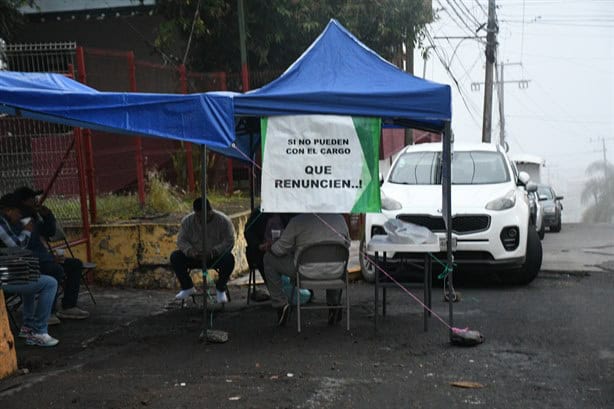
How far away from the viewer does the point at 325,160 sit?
6.87m

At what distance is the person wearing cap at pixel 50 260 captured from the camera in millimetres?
7484

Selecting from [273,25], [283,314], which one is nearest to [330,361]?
[283,314]

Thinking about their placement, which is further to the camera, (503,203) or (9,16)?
(9,16)

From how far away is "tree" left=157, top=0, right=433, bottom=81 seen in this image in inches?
597

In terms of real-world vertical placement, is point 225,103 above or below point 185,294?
above

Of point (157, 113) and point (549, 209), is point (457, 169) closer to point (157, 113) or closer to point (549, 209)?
point (157, 113)

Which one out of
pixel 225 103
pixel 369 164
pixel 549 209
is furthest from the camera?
pixel 549 209

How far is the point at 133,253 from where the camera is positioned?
33.3 ft

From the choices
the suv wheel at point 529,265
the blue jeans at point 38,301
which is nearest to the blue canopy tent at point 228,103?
the blue jeans at point 38,301

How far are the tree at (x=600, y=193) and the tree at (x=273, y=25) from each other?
260 feet

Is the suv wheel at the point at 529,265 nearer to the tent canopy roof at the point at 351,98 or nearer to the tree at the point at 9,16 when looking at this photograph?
the tent canopy roof at the point at 351,98

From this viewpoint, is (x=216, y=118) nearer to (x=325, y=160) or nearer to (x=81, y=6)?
(x=325, y=160)

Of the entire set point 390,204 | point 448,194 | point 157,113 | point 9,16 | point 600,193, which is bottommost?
point 600,193

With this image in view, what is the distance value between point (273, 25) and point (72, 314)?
901 centimetres
